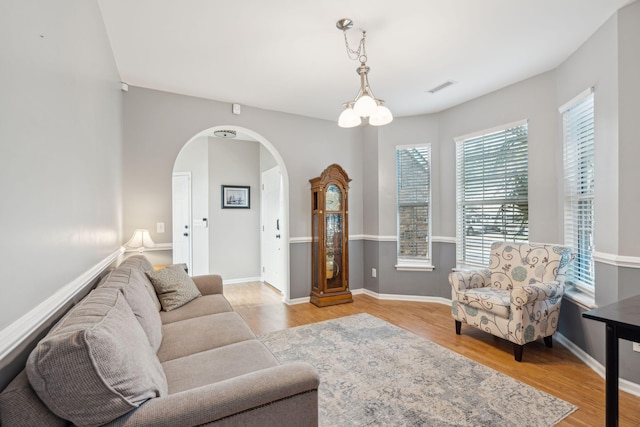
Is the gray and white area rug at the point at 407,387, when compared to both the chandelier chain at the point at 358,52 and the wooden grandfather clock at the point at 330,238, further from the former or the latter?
the chandelier chain at the point at 358,52

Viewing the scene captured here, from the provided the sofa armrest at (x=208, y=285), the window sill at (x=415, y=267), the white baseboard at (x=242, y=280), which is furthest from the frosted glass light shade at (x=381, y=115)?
the white baseboard at (x=242, y=280)

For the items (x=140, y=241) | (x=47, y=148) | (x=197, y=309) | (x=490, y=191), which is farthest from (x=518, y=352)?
(x=140, y=241)

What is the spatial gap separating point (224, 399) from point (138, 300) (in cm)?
93

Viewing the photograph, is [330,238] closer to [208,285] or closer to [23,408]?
[208,285]

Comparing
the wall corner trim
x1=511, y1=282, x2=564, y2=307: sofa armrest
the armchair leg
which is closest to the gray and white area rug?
the armchair leg

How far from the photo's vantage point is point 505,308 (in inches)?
102

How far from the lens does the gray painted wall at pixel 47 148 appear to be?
0.84 metres

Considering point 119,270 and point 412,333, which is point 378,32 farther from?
point 412,333

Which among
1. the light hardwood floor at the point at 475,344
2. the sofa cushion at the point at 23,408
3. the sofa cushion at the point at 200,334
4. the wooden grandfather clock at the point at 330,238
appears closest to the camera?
the sofa cushion at the point at 23,408

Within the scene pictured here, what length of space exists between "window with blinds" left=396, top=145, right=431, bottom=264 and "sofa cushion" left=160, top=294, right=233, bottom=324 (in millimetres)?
2809

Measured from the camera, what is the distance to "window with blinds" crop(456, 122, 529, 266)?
3348 mm

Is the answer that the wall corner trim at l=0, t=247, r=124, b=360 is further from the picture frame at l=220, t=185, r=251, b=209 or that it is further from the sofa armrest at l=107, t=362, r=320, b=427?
the picture frame at l=220, t=185, r=251, b=209

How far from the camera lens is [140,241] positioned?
123 inches

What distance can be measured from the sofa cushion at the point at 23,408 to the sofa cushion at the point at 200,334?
2.77ft
